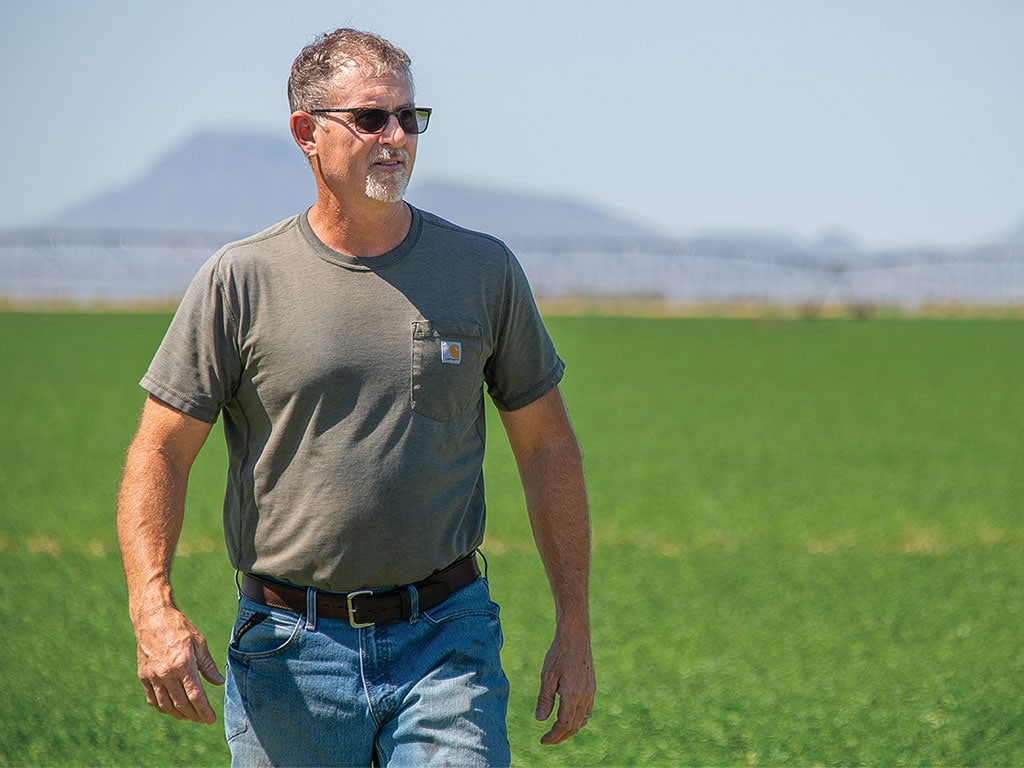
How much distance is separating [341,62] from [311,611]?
129 cm

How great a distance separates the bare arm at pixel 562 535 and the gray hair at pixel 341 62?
902mm

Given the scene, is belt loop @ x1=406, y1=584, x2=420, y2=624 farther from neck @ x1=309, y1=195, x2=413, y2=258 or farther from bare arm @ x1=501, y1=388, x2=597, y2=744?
neck @ x1=309, y1=195, x2=413, y2=258

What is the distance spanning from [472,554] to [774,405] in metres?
23.4

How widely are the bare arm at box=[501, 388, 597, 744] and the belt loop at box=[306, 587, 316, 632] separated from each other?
0.63 m

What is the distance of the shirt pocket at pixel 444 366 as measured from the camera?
3.48 meters

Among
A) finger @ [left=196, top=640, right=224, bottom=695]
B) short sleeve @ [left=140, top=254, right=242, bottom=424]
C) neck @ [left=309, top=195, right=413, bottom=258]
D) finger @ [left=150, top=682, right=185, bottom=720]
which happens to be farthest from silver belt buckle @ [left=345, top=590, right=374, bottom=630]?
neck @ [left=309, top=195, right=413, bottom=258]

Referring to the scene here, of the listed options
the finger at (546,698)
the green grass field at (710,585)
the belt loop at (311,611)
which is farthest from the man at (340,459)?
the green grass field at (710,585)

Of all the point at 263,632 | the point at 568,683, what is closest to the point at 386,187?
the point at 263,632

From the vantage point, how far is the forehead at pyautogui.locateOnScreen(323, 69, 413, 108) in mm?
3555

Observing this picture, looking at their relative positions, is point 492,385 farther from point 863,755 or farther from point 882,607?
point 882,607

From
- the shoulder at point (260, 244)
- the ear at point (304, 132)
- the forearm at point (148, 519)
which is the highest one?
the ear at point (304, 132)

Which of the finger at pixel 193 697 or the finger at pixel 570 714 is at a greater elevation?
the finger at pixel 193 697

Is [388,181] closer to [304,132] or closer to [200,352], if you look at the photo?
[304,132]

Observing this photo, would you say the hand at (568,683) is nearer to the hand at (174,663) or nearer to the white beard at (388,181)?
the hand at (174,663)
